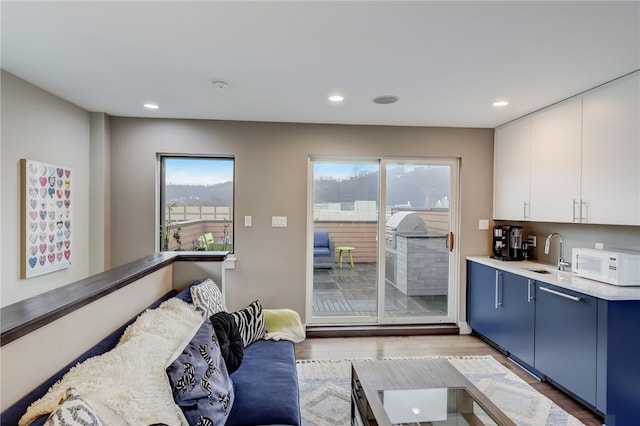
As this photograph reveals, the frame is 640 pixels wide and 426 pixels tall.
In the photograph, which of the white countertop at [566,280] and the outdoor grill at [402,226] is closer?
the white countertop at [566,280]

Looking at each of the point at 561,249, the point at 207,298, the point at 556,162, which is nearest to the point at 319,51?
the point at 207,298

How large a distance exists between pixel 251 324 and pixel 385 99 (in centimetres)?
217

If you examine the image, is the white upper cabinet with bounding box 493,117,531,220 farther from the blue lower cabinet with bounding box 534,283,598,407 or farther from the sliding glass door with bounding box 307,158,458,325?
the blue lower cabinet with bounding box 534,283,598,407

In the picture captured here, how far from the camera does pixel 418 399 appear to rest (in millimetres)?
1891

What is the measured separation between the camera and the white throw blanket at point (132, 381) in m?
1.11

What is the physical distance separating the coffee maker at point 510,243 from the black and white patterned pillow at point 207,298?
302 cm

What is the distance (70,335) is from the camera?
136 cm

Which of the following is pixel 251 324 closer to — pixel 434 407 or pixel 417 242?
pixel 434 407

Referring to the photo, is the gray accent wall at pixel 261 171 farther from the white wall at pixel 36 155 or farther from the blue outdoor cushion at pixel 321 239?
the white wall at pixel 36 155

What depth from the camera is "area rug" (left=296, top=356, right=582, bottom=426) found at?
2291 millimetres

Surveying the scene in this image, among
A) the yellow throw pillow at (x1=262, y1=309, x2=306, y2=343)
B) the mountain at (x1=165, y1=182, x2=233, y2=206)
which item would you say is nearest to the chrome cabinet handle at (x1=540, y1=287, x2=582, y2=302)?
the yellow throw pillow at (x1=262, y1=309, x2=306, y2=343)

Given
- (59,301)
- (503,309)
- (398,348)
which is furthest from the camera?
(398,348)

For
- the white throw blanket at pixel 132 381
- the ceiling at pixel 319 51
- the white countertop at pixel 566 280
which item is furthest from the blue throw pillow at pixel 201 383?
the white countertop at pixel 566 280

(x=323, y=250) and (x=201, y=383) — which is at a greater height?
(x=323, y=250)
